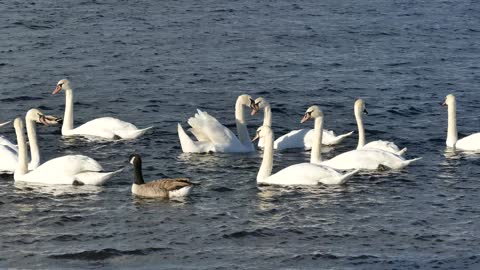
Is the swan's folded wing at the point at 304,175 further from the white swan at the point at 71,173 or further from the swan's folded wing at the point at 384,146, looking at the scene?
the white swan at the point at 71,173

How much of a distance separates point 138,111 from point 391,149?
657cm

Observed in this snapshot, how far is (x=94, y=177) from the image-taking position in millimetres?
20766

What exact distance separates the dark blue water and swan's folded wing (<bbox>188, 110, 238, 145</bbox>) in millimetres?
316

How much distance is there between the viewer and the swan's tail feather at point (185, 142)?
23.3 metres

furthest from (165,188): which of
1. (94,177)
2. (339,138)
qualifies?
(339,138)

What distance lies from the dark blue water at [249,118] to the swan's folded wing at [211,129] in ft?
1.04

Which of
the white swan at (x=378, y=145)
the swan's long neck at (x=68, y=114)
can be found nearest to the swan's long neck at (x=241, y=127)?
the white swan at (x=378, y=145)

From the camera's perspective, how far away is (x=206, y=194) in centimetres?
2034

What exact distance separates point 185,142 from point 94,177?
292 cm

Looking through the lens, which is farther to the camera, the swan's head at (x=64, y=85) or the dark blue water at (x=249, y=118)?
the swan's head at (x=64, y=85)

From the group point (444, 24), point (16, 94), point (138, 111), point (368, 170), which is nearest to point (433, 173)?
point (368, 170)

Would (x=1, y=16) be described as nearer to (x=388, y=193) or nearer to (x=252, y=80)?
(x=252, y=80)

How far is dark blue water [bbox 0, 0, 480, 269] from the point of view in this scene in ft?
57.6

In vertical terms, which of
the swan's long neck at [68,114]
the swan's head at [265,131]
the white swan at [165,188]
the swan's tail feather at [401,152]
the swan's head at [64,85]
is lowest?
the white swan at [165,188]
